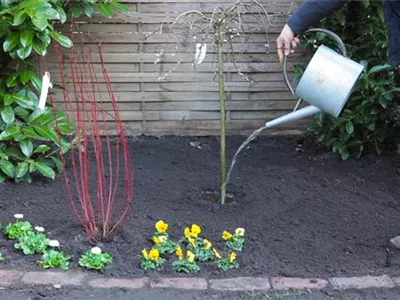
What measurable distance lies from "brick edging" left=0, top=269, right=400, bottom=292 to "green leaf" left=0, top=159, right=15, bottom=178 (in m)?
1.05

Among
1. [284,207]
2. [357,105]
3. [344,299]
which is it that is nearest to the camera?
[344,299]

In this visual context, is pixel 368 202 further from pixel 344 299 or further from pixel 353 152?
pixel 344 299

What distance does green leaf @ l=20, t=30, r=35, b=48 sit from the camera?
4.50 m

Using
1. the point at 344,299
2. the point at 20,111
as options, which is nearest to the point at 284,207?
the point at 344,299

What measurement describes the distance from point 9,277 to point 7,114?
1.35 metres

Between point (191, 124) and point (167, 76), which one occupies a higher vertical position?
point (167, 76)

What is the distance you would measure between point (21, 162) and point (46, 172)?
20 cm

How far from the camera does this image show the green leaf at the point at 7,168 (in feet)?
15.3

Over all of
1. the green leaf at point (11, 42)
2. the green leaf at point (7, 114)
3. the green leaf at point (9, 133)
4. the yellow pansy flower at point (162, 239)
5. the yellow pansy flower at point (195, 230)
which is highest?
the green leaf at point (11, 42)

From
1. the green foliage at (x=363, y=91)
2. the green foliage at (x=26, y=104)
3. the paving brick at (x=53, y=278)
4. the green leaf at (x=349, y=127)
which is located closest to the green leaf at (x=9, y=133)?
the green foliage at (x=26, y=104)

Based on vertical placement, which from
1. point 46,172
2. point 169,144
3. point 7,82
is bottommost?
point 169,144

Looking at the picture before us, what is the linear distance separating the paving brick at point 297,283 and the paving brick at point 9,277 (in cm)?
127

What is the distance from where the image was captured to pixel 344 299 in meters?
3.57

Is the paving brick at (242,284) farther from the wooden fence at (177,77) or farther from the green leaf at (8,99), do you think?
the wooden fence at (177,77)
